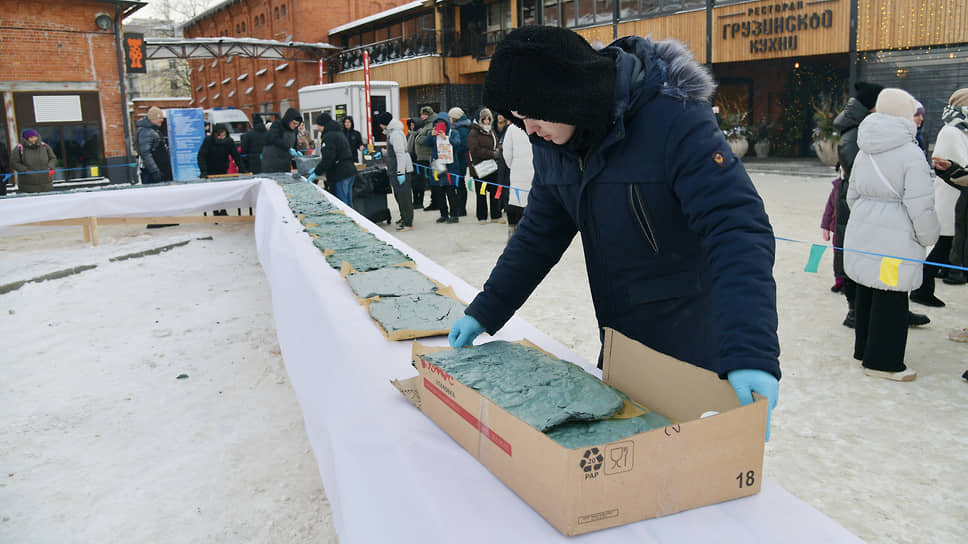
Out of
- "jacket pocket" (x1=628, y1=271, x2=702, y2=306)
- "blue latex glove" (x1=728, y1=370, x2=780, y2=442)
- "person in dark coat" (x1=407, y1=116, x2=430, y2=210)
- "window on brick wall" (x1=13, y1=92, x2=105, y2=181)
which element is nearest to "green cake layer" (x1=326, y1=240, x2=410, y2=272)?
"jacket pocket" (x1=628, y1=271, x2=702, y2=306)

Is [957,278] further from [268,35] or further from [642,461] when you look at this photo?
[268,35]

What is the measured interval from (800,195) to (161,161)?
403 inches

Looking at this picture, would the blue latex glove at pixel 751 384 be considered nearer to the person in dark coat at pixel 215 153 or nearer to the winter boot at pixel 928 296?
the winter boot at pixel 928 296

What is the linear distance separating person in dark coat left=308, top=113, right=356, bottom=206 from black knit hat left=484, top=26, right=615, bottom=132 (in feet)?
24.3

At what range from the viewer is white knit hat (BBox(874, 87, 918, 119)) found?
3.48 m

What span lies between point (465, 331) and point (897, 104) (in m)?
2.99

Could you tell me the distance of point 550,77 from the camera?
1399 millimetres

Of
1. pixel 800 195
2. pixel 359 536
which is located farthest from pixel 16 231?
pixel 800 195

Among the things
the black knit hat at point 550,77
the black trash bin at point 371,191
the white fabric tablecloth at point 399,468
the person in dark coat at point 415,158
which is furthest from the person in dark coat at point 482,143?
the black knit hat at point 550,77

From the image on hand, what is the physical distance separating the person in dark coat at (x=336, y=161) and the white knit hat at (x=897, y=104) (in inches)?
254

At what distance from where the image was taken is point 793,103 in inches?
724

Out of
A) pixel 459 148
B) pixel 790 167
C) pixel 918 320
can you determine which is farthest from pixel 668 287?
pixel 790 167

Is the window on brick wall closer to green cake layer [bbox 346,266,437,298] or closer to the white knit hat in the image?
green cake layer [bbox 346,266,437,298]

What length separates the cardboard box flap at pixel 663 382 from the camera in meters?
1.25
